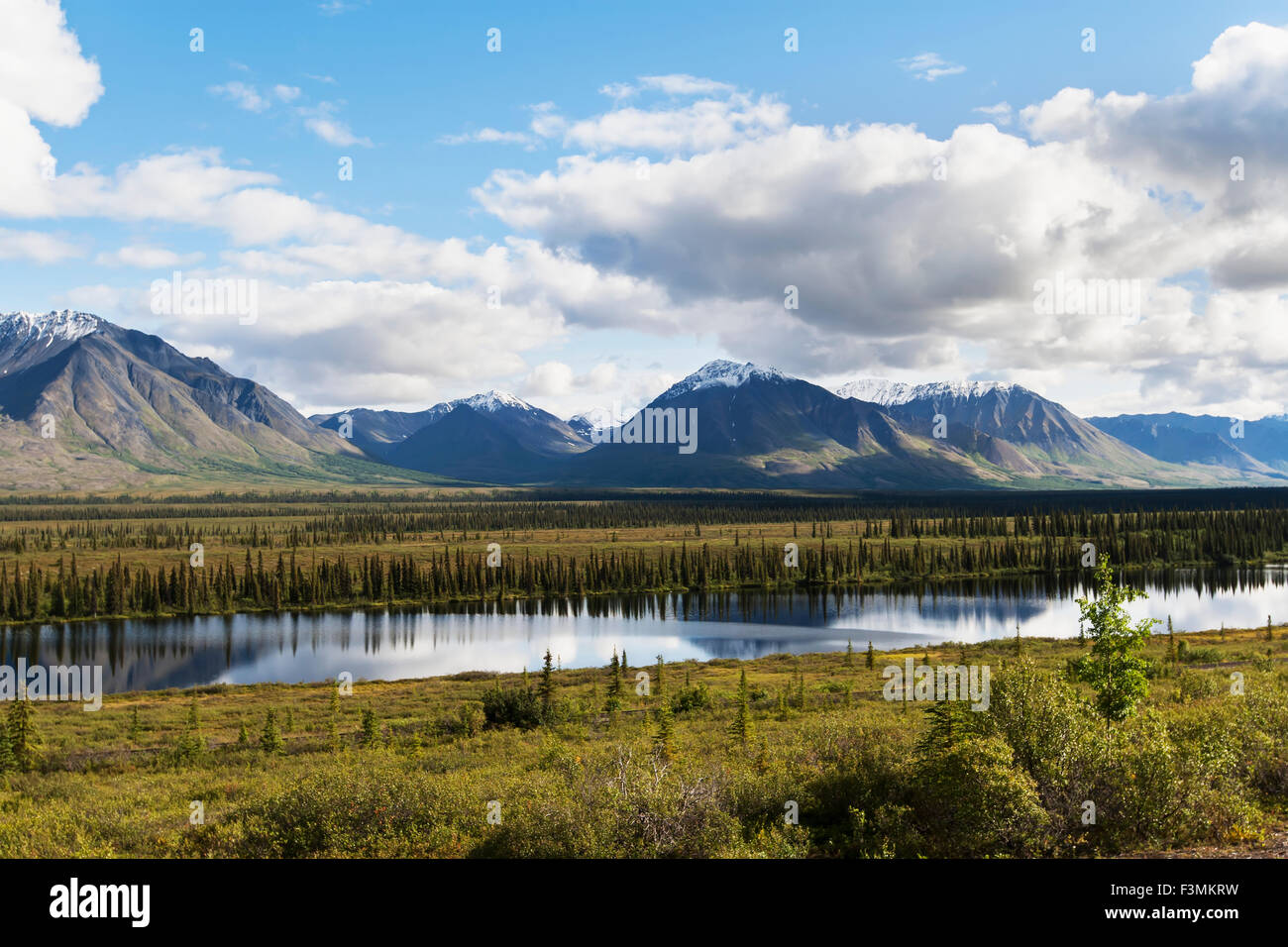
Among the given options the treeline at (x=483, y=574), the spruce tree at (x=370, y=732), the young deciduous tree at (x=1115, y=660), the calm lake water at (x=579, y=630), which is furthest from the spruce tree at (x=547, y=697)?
the treeline at (x=483, y=574)

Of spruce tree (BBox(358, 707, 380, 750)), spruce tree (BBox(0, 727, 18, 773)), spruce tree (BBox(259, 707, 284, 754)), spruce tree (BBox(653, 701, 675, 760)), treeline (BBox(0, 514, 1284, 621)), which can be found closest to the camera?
spruce tree (BBox(653, 701, 675, 760))

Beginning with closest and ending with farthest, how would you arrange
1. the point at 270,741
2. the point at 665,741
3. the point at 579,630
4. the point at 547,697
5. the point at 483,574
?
the point at 665,741
the point at 270,741
the point at 547,697
the point at 579,630
the point at 483,574

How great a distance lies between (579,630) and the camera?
389 feet

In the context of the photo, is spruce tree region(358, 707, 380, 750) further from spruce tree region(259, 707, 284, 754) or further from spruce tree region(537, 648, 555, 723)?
spruce tree region(537, 648, 555, 723)

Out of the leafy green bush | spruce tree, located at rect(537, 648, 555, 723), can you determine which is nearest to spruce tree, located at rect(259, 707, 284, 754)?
the leafy green bush

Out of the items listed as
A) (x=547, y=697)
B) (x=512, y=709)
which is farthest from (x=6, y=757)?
(x=547, y=697)

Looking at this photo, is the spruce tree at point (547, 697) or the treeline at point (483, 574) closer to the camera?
the spruce tree at point (547, 697)

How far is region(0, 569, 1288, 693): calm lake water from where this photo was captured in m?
94.4

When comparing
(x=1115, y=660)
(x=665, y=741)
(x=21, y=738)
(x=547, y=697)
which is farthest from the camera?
(x=547, y=697)

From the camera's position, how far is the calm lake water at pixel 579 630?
310 feet

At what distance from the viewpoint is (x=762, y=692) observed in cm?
5344

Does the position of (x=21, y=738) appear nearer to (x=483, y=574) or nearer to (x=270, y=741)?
(x=270, y=741)

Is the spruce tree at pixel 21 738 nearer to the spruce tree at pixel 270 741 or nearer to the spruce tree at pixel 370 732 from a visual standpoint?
the spruce tree at pixel 270 741
